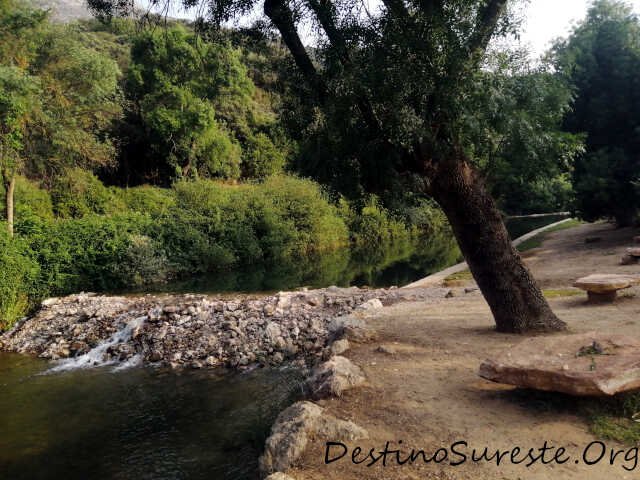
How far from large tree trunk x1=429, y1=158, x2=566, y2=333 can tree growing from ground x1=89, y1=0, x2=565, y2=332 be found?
15 mm

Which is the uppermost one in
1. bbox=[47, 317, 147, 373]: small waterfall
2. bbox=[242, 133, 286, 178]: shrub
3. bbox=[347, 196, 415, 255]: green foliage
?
bbox=[242, 133, 286, 178]: shrub

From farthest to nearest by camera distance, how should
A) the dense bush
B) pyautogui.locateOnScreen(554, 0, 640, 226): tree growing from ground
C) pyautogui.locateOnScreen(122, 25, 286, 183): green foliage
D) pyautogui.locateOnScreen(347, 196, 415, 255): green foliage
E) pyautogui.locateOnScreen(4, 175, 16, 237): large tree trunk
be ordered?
pyautogui.locateOnScreen(122, 25, 286, 183): green foliage, pyautogui.locateOnScreen(347, 196, 415, 255): green foliage, the dense bush, pyautogui.locateOnScreen(4, 175, 16, 237): large tree trunk, pyautogui.locateOnScreen(554, 0, 640, 226): tree growing from ground

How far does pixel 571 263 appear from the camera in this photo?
52.2 feet

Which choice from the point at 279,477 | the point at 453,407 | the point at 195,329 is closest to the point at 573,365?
the point at 453,407

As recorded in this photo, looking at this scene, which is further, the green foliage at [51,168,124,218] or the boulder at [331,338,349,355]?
the green foliage at [51,168,124,218]

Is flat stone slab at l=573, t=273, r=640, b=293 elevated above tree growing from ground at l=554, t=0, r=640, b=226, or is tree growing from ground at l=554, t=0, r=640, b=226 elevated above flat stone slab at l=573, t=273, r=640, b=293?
tree growing from ground at l=554, t=0, r=640, b=226

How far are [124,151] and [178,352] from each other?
31.9 m

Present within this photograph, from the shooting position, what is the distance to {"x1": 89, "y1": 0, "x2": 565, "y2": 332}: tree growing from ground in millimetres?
6660

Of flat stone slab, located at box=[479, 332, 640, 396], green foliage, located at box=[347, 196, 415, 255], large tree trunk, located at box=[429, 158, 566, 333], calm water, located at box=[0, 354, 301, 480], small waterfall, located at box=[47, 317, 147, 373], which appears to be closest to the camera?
flat stone slab, located at box=[479, 332, 640, 396]

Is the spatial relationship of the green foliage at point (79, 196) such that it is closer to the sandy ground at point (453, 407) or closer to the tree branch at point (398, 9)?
the sandy ground at point (453, 407)

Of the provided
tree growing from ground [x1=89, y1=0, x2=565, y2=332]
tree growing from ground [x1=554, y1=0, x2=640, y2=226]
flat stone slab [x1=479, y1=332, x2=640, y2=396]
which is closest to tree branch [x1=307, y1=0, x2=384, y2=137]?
tree growing from ground [x1=89, y1=0, x2=565, y2=332]

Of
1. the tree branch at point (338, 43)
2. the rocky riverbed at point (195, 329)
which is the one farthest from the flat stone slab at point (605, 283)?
the tree branch at point (338, 43)

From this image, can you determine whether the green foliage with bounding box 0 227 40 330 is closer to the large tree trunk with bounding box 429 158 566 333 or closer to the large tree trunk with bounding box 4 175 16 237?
the large tree trunk with bounding box 4 175 16 237

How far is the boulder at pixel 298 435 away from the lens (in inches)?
187
